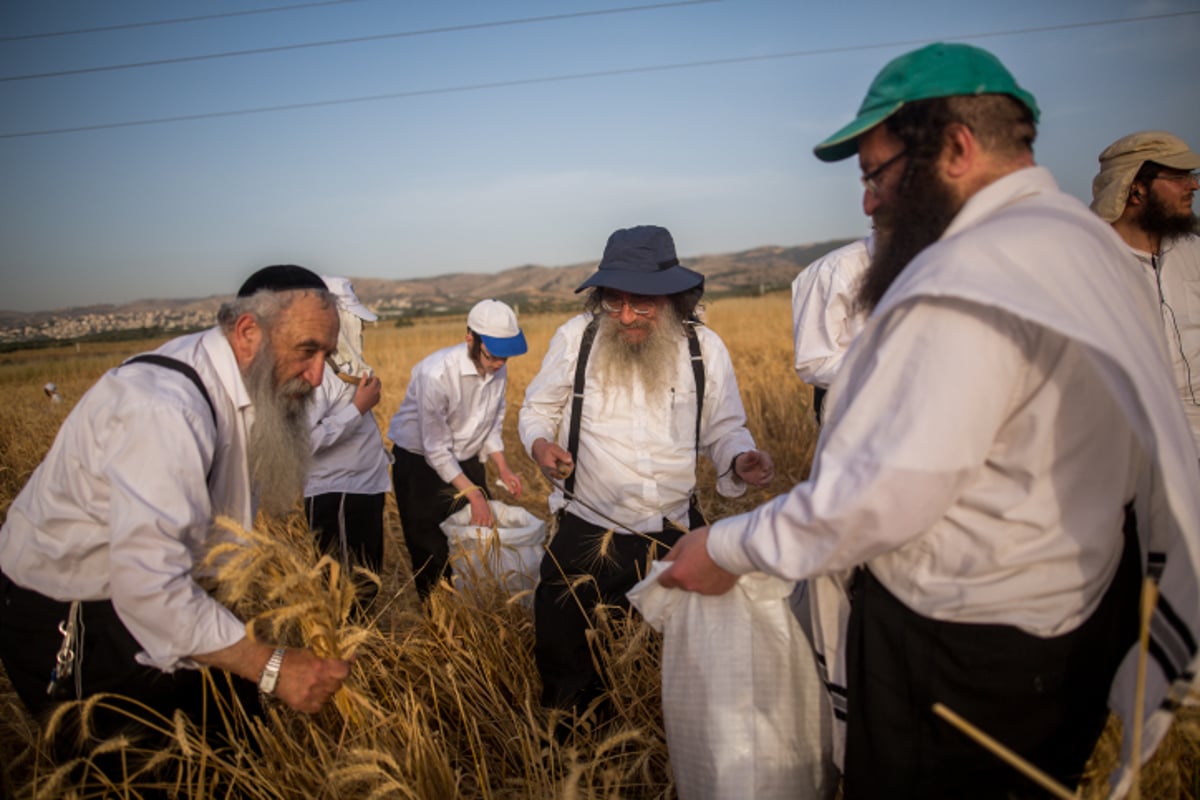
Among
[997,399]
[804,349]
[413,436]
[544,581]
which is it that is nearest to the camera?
[997,399]

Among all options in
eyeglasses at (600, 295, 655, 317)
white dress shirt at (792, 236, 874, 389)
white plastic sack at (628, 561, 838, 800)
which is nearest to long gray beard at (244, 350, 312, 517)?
white plastic sack at (628, 561, 838, 800)

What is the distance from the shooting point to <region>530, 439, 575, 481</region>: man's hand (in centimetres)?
293

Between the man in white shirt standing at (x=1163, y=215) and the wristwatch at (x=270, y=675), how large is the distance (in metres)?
3.73

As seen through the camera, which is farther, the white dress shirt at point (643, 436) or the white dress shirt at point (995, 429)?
the white dress shirt at point (643, 436)

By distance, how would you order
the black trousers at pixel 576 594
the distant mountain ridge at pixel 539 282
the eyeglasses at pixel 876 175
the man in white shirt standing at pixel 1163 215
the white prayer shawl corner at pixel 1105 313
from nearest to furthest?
the white prayer shawl corner at pixel 1105 313 < the eyeglasses at pixel 876 175 < the black trousers at pixel 576 594 < the man in white shirt standing at pixel 1163 215 < the distant mountain ridge at pixel 539 282

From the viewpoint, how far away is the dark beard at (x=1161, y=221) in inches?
127

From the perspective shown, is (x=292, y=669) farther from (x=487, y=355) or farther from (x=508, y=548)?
(x=487, y=355)

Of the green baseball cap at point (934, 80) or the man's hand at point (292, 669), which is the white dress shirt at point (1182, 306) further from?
the man's hand at point (292, 669)

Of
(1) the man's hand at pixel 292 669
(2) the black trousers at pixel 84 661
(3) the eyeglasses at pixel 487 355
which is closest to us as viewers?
(1) the man's hand at pixel 292 669

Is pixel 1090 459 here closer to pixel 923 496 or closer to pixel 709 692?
pixel 923 496

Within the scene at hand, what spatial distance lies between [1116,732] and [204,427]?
8.59 feet

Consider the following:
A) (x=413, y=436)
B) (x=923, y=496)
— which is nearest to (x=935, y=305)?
(x=923, y=496)

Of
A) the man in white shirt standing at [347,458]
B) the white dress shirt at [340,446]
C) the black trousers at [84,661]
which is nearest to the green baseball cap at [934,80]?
the black trousers at [84,661]

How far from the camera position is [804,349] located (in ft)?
12.3
